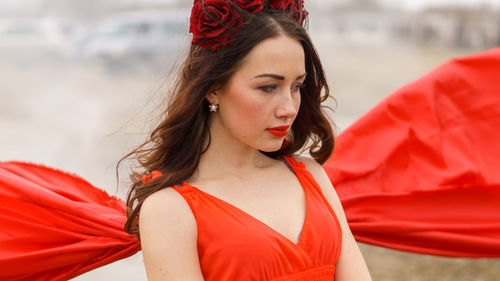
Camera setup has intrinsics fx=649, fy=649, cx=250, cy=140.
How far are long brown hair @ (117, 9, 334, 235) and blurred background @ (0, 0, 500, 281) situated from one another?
0.70ft

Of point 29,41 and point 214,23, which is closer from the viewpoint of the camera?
point 214,23

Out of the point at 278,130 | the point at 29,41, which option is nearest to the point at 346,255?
the point at 278,130

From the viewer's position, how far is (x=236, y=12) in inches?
79.0

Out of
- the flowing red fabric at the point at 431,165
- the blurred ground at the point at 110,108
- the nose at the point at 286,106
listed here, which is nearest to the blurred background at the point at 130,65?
the blurred ground at the point at 110,108

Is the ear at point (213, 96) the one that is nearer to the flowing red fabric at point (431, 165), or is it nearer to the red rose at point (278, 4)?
the red rose at point (278, 4)

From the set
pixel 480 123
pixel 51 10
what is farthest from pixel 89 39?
pixel 480 123

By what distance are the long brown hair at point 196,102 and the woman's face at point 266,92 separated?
33 mm

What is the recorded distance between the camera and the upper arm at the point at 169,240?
1.93m

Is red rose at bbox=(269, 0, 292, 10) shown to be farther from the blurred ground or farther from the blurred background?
the blurred ground

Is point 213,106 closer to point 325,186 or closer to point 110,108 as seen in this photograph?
point 325,186

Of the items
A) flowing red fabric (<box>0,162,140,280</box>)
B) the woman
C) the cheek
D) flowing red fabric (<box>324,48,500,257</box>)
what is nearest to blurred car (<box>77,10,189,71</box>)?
flowing red fabric (<box>324,48,500,257</box>)

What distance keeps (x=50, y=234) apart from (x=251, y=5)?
43.9 inches

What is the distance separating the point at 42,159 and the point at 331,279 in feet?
22.1

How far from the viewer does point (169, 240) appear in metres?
1.94
